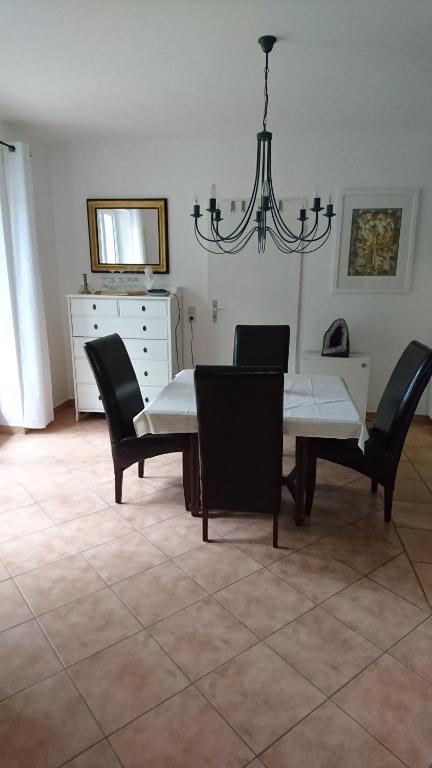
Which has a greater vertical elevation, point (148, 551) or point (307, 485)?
point (307, 485)

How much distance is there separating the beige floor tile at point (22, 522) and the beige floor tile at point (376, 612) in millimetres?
1603

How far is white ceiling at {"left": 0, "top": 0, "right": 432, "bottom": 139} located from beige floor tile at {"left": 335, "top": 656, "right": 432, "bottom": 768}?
2663 millimetres

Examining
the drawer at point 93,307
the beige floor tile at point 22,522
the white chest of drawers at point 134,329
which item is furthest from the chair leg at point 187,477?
the drawer at point 93,307

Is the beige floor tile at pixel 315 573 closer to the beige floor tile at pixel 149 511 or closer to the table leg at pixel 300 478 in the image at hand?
the table leg at pixel 300 478

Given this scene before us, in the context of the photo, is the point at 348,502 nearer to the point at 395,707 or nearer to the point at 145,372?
the point at 395,707

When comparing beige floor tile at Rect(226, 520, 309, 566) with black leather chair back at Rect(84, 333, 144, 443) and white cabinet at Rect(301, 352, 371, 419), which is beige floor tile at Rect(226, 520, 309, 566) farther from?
white cabinet at Rect(301, 352, 371, 419)

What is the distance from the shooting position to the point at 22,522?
2.58 metres

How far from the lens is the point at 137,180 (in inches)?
165

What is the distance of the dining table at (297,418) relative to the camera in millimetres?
2250

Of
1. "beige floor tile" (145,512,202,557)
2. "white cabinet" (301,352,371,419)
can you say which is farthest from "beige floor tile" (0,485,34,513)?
"white cabinet" (301,352,371,419)

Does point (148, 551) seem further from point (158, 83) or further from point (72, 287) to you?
point (72, 287)

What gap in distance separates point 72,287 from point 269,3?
3136 millimetres

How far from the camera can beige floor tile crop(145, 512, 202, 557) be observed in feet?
7.68

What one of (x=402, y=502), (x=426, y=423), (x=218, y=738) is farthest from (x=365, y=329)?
(x=218, y=738)
